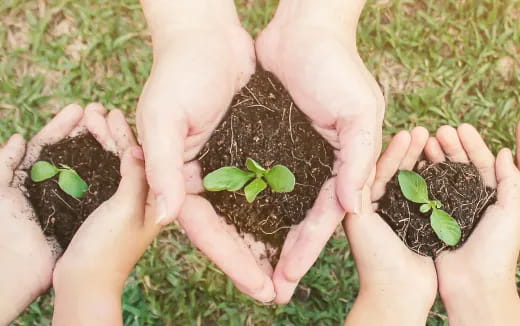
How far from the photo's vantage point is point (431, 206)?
7.04 ft

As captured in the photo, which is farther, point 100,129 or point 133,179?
point 100,129

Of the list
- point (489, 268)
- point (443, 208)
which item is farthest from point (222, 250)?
point (489, 268)

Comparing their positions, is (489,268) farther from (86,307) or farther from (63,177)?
(63,177)

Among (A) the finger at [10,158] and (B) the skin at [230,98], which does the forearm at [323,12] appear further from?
(A) the finger at [10,158]

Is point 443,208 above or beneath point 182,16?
beneath

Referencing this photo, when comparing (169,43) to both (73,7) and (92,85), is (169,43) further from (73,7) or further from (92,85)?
(73,7)

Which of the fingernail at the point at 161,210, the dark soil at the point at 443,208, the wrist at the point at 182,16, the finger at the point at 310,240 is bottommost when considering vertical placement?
the dark soil at the point at 443,208

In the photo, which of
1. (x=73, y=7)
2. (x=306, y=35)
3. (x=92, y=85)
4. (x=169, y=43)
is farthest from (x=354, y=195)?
(x=73, y=7)

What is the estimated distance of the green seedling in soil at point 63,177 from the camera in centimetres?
219

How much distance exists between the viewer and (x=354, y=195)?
5.77ft

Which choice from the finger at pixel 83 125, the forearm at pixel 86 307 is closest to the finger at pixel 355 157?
the forearm at pixel 86 307

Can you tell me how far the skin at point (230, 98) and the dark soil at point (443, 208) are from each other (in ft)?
1.31

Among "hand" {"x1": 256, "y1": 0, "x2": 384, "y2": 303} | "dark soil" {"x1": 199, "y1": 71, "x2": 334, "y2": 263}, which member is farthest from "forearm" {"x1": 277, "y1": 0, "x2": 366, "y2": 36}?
"dark soil" {"x1": 199, "y1": 71, "x2": 334, "y2": 263}

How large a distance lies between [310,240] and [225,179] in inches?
14.1
